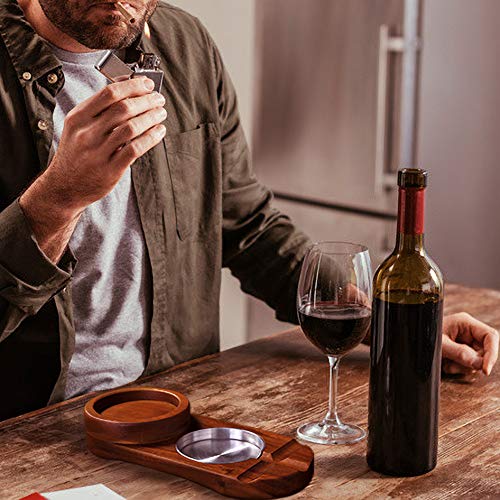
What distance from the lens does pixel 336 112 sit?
135 inches

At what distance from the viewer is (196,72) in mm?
1891

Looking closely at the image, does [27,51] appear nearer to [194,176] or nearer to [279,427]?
[194,176]

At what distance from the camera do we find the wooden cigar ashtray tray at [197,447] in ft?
3.41

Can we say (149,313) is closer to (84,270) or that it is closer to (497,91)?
(84,270)

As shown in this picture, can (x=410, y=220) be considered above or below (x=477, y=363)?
above

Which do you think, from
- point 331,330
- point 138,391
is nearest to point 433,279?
point 331,330

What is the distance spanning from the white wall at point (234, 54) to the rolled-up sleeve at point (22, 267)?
2.10m

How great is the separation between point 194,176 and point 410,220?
88 cm

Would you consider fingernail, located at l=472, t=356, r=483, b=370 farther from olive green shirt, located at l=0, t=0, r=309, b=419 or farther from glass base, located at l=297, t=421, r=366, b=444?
olive green shirt, located at l=0, t=0, r=309, b=419

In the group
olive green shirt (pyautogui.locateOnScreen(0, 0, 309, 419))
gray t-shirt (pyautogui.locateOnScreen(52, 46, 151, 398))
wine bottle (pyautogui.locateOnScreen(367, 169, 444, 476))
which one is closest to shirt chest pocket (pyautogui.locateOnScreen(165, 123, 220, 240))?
olive green shirt (pyautogui.locateOnScreen(0, 0, 309, 419))

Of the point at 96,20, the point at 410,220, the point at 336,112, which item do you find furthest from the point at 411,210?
the point at 336,112

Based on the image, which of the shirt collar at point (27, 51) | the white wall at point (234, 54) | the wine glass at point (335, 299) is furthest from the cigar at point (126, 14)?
the white wall at point (234, 54)

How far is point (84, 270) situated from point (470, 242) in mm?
2044

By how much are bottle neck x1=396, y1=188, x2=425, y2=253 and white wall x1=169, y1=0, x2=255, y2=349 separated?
7.88 ft
